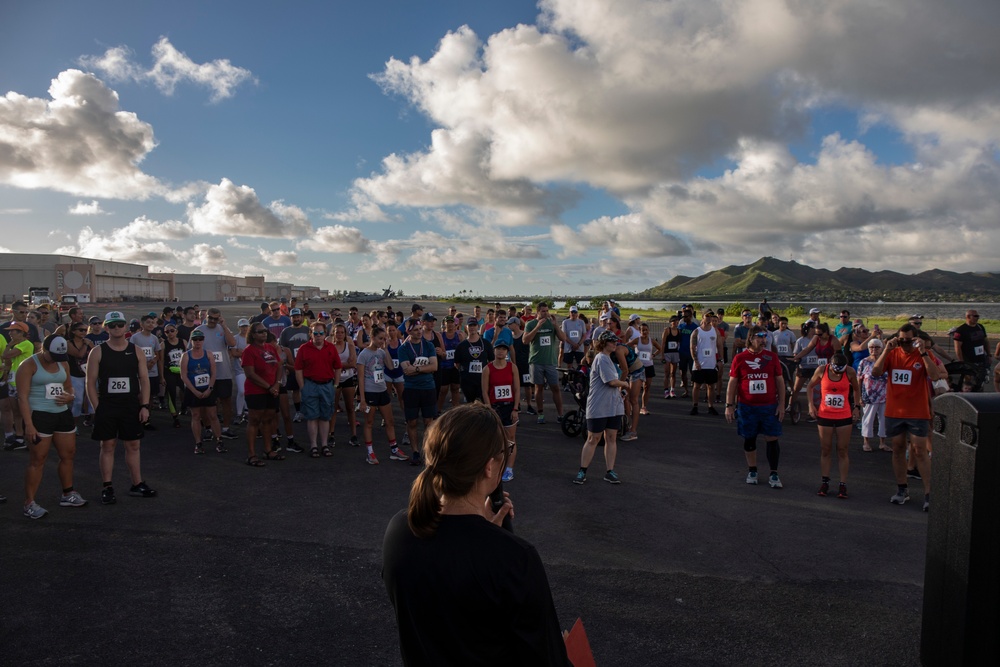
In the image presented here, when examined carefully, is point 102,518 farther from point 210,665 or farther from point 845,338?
point 845,338

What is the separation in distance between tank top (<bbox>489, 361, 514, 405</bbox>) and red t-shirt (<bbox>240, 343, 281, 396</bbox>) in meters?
3.24

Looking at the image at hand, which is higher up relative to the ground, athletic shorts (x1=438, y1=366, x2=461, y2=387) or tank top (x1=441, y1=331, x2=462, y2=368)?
tank top (x1=441, y1=331, x2=462, y2=368)

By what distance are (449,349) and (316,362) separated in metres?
3.08

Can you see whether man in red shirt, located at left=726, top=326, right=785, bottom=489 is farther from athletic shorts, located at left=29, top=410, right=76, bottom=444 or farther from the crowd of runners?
athletic shorts, located at left=29, top=410, right=76, bottom=444

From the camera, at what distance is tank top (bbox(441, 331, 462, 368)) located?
1048 centimetres

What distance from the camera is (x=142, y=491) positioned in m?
6.46

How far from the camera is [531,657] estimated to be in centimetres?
152

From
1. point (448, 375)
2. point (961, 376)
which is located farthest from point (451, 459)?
point (448, 375)

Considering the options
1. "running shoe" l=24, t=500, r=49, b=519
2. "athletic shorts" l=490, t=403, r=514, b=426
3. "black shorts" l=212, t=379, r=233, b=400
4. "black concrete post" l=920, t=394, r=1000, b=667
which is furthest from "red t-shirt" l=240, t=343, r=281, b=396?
"black concrete post" l=920, t=394, r=1000, b=667

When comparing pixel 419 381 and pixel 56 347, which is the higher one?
pixel 56 347

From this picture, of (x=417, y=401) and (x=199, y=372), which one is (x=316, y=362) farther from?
(x=199, y=372)

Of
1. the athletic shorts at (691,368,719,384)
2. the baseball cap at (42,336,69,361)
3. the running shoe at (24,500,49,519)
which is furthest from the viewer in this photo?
the athletic shorts at (691,368,719,384)

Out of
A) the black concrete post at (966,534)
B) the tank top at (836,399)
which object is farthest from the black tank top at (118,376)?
the tank top at (836,399)

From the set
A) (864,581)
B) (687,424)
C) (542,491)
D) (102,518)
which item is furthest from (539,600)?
(687,424)
